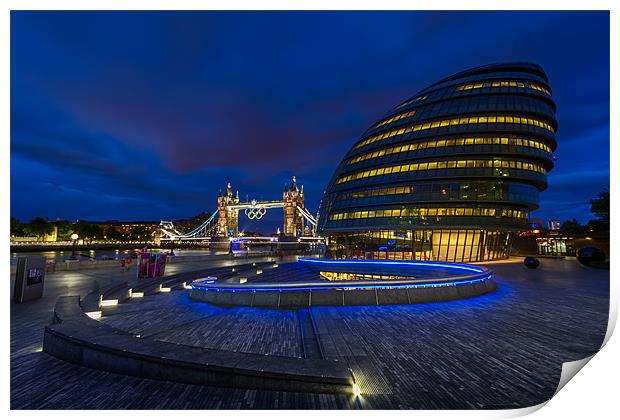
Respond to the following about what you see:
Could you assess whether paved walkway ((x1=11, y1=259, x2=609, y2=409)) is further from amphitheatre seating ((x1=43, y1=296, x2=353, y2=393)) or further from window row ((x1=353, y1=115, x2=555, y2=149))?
window row ((x1=353, y1=115, x2=555, y2=149))

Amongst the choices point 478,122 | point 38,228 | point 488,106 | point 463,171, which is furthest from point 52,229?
point 488,106

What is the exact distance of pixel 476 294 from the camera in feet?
54.8

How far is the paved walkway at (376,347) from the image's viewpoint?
6.14 m

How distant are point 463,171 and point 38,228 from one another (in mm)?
170555

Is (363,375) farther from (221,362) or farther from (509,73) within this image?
(509,73)

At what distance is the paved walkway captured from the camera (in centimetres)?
614

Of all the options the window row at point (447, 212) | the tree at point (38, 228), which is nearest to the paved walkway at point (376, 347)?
the window row at point (447, 212)

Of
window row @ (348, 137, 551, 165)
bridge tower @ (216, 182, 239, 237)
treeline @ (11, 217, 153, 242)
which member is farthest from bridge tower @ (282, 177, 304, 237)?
window row @ (348, 137, 551, 165)

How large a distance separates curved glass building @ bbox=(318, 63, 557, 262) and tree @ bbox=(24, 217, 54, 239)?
15181cm

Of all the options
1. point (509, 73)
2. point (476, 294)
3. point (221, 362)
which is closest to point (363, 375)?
point (221, 362)

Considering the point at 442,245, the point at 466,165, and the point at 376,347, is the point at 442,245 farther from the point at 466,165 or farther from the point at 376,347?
the point at 376,347

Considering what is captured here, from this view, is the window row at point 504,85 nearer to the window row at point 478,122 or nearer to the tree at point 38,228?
the window row at point 478,122
